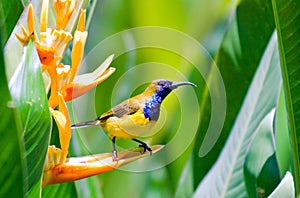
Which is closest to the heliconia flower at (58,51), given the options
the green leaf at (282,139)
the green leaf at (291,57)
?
the green leaf at (291,57)

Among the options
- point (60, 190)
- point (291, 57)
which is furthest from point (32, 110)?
point (291, 57)

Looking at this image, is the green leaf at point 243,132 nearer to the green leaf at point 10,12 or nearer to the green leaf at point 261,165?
the green leaf at point 261,165

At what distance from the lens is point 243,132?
1.10 metres

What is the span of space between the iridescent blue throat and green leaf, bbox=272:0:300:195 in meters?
0.28

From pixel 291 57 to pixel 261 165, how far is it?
9.0 inches

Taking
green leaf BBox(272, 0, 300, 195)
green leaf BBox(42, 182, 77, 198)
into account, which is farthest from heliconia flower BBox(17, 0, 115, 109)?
green leaf BBox(272, 0, 300, 195)

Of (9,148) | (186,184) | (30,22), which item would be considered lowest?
(186,184)

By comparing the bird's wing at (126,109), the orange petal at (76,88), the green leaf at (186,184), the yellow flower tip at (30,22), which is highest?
the yellow flower tip at (30,22)

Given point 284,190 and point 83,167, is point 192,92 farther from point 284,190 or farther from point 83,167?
point 83,167

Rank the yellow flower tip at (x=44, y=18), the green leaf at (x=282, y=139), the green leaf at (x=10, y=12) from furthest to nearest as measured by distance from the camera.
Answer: the green leaf at (x=282, y=139)
the green leaf at (x=10, y=12)
the yellow flower tip at (x=44, y=18)

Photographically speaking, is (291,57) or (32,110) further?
(291,57)

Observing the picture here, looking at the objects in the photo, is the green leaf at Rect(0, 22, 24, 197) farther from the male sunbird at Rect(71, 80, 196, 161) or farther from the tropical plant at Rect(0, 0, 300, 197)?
the male sunbird at Rect(71, 80, 196, 161)

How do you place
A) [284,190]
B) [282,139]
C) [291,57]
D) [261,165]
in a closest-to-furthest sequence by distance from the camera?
[284,190]
[291,57]
[261,165]
[282,139]

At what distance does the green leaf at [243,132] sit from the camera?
1.07m
